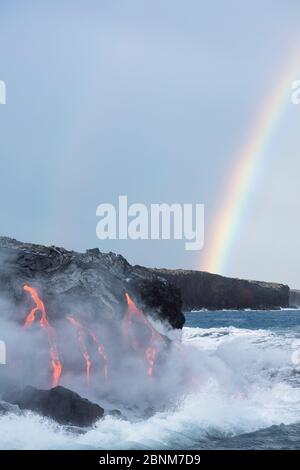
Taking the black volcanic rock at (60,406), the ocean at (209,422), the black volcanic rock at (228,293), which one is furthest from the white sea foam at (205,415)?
the black volcanic rock at (228,293)

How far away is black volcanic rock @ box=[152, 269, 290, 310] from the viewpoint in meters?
164

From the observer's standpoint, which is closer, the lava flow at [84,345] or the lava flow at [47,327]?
the lava flow at [47,327]

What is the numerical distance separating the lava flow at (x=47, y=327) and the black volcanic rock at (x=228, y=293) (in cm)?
12395

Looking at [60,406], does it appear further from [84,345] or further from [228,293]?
[228,293]

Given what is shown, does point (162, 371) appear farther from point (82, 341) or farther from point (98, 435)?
point (98, 435)

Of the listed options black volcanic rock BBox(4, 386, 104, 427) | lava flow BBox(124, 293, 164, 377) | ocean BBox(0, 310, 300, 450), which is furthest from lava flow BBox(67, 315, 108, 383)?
black volcanic rock BBox(4, 386, 104, 427)

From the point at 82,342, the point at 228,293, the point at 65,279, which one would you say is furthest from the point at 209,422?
the point at 228,293

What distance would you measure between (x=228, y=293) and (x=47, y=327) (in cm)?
15607

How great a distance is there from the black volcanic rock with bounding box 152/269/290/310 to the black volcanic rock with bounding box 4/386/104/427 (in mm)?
131099

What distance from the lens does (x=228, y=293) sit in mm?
184000

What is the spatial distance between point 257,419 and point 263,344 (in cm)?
2883

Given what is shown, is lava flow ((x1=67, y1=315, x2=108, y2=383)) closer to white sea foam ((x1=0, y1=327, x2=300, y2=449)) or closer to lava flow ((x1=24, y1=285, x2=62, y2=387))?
lava flow ((x1=24, y1=285, x2=62, y2=387))

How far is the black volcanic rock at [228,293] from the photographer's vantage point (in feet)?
538

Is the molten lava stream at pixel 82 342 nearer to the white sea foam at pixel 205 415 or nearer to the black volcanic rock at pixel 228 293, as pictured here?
the white sea foam at pixel 205 415
